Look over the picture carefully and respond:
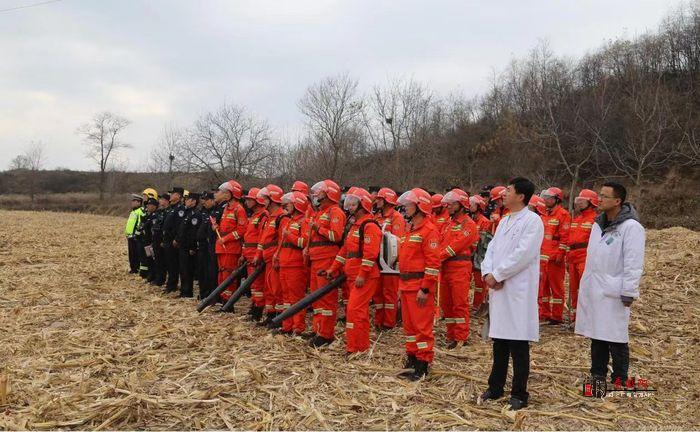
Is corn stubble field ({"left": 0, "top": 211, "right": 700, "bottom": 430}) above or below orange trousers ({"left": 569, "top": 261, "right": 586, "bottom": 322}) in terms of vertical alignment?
below

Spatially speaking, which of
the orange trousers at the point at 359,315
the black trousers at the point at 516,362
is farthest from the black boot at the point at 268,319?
the black trousers at the point at 516,362

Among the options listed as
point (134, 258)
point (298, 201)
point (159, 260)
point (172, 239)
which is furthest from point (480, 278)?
point (134, 258)

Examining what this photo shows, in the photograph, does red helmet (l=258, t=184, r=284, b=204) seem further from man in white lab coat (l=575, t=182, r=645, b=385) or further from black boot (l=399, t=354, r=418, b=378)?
man in white lab coat (l=575, t=182, r=645, b=385)

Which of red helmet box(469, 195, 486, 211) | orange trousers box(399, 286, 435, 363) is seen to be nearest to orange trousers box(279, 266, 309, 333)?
orange trousers box(399, 286, 435, 363)

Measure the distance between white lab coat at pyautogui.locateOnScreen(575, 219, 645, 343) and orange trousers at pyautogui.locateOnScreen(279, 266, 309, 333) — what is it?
406cm

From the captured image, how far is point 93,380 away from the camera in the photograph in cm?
599

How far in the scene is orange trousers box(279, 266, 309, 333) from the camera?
8.03 m

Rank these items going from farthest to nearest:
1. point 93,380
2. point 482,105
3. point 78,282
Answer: point 482,105 < point 78,282 < point 93,380

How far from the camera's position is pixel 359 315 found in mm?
6926

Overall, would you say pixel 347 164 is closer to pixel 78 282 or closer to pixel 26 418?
pixel 78 282

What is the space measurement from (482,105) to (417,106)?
19071 millimetres

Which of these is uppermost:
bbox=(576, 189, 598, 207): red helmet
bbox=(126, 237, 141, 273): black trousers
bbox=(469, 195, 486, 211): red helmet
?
bbox=(576, 189, 598, 207): red helmet

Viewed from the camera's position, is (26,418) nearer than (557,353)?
Yes

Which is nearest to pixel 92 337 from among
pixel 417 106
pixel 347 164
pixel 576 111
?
pixel 347 164
